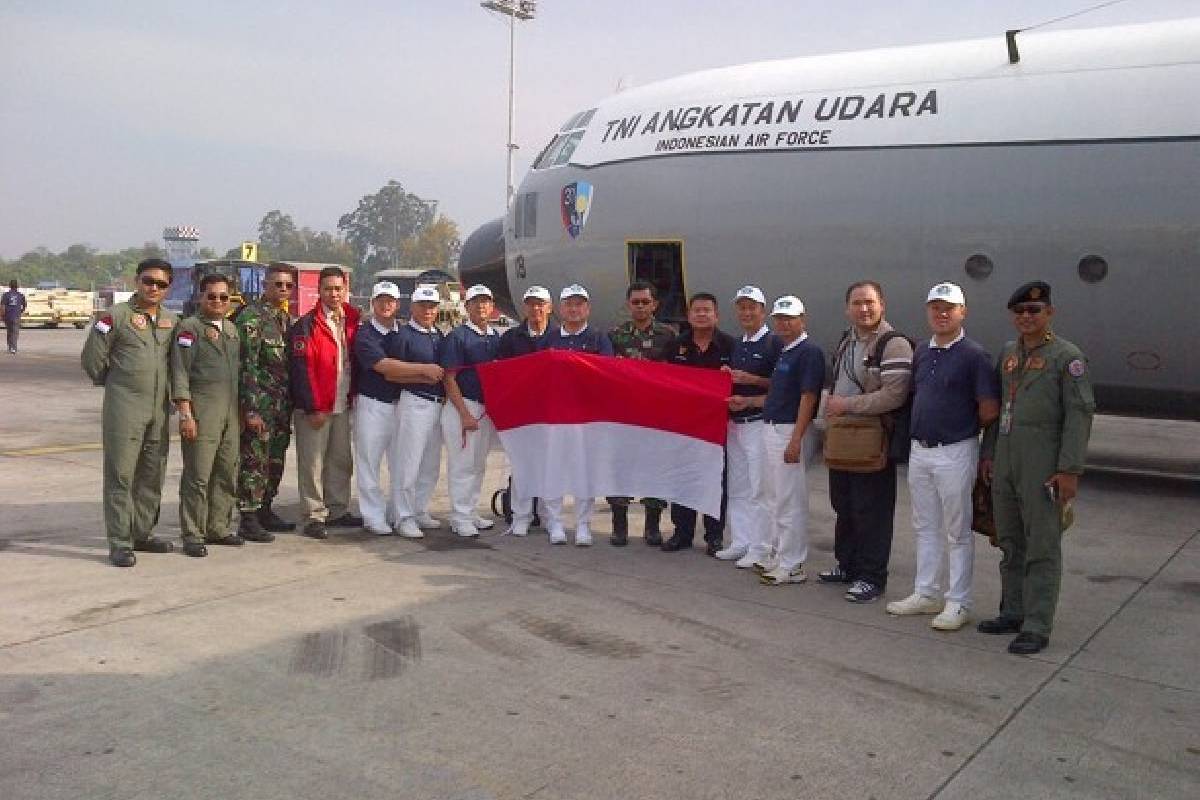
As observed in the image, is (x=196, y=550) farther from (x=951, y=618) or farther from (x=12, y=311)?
(x=12, y=311)

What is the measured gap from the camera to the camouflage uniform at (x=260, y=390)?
7414 millimetres

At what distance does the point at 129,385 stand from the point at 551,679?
3.63 metres

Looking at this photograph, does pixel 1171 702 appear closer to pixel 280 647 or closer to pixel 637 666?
pixel 637 666

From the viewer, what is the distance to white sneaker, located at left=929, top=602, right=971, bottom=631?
581 cm

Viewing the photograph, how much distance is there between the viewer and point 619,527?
309 inches

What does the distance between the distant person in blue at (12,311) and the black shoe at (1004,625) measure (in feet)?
79.2

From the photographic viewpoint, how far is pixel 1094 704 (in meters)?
4.73

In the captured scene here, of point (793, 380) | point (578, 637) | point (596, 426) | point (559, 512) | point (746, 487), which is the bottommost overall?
point (578, 637)

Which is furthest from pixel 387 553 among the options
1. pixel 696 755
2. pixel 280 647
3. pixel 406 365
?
pixel 696 755

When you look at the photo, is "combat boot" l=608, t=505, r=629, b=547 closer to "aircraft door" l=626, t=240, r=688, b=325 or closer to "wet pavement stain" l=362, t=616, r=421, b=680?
"wet pavement stain" l=362, t=616, r=421, b=680

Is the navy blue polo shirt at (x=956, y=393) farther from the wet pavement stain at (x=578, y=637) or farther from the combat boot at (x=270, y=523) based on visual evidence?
the combat boot at (x=270, y=523)

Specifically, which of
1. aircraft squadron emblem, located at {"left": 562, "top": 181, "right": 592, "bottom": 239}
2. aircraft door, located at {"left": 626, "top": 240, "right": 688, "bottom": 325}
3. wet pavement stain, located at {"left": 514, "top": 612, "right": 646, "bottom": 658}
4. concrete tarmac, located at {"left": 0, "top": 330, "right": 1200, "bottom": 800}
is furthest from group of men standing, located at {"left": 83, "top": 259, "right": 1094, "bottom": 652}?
aircraft squadron emblem, located at {"left": 562, "top": 181, "right": 592, "bottom": 239}

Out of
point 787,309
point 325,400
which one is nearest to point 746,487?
point 787,309

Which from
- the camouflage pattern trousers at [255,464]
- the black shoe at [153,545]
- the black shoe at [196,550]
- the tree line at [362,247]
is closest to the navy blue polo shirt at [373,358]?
the camouflage pattern trousers at [255,464]
